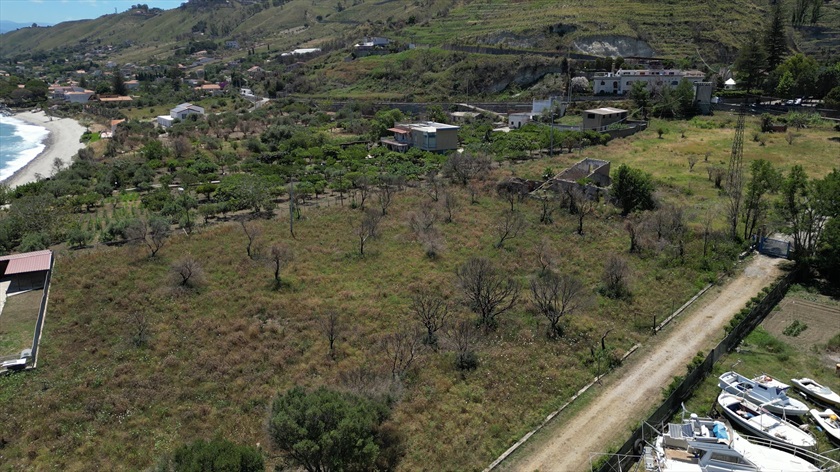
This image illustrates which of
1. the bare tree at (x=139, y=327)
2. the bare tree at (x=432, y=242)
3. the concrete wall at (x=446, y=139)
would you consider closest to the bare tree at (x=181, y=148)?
the concrete wall at (x=446, y=139)

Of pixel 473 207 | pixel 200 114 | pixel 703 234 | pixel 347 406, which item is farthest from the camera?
pixel 200 114

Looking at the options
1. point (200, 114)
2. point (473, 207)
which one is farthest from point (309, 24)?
point (473, 207)

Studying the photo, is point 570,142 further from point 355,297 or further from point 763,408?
point 763,408

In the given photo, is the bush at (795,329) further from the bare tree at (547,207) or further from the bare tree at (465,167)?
the bare tree at (465,167)

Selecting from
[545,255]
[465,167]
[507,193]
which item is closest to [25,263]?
[545,255]

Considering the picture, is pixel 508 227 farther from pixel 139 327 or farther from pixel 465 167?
pixel 139 327
